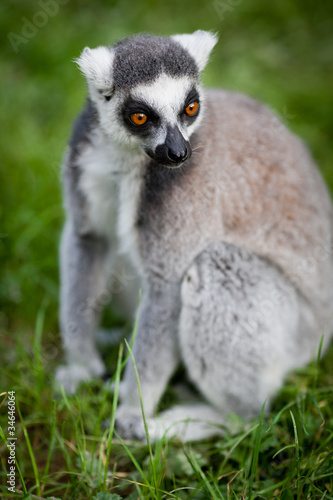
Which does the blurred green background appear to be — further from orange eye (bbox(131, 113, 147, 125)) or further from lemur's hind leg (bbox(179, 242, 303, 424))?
orange eye (bbox(131, 113, 147, 125))

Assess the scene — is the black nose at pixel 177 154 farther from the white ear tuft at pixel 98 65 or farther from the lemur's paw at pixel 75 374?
the lemur's paw at pixel 75 374

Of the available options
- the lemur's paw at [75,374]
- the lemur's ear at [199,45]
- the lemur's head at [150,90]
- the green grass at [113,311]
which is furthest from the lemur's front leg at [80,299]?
the lemur's ear at [199,45]

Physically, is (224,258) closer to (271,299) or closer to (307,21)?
(271,299)

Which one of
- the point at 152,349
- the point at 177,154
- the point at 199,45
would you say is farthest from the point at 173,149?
the point at 152,349

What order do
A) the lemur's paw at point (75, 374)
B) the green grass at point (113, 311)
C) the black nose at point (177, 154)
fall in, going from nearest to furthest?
the black nose at point (177, 154) < the green grass at point (113, 311) < the lemur's paw at point (75, 374)

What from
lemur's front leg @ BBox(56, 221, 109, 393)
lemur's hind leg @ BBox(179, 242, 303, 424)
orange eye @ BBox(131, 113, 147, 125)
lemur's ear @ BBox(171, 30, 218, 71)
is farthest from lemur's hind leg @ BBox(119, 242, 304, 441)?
lemur's ear @ BBox(171, 30, 218, 71)

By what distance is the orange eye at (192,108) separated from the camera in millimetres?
3358

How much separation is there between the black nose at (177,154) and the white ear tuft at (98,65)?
0.67 metres

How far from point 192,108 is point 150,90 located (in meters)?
0.36

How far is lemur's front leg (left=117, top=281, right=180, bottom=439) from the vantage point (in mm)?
3812

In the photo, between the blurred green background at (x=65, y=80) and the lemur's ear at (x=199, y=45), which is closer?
the lemur's ear at (x=199, y=45)

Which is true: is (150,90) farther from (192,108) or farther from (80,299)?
(80,299)

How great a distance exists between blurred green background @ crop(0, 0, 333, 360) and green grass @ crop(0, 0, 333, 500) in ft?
0.06

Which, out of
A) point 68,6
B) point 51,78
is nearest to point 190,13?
point 68,6
